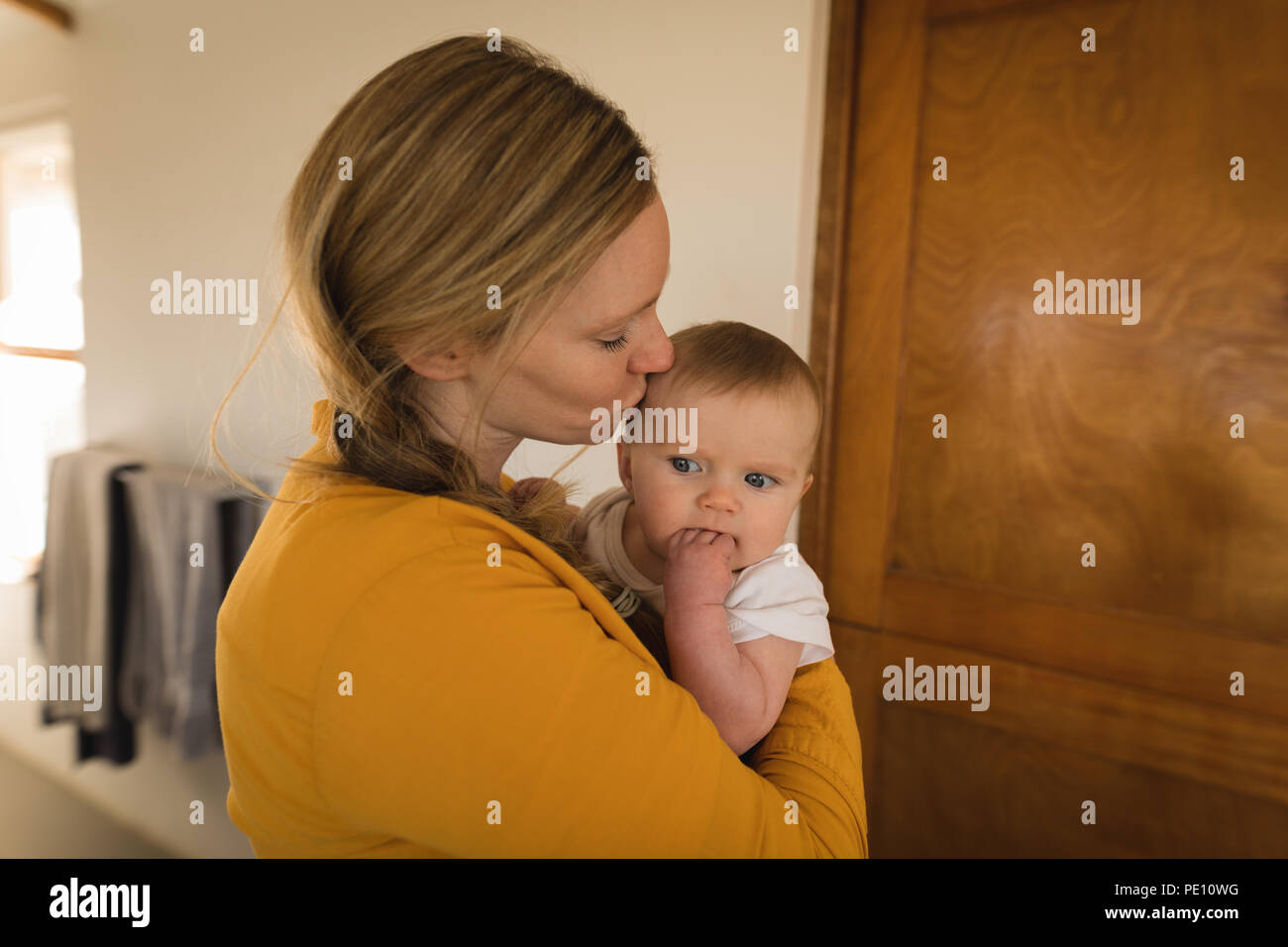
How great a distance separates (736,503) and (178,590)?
5.71 feet

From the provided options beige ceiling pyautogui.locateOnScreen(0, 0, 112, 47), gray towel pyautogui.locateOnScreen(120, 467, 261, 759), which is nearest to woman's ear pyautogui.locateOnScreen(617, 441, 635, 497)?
gray towel pyautogui.locateOnScreen(120, 467, 261, 759)

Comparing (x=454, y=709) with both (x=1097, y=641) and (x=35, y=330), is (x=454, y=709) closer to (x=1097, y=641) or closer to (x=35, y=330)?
(x=1097, y=641)

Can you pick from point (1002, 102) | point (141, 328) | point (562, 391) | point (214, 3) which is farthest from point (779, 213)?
point (141, 328)

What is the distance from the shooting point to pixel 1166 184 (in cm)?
112

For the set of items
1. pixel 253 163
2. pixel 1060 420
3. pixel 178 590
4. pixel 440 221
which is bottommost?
pixel 178 590

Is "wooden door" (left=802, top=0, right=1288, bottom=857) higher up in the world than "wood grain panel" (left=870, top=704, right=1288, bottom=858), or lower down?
higher up

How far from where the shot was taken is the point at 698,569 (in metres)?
0.70

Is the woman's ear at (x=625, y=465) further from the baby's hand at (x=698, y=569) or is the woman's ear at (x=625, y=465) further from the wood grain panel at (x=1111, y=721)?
the wood grain panel at (x=1111, y=721)

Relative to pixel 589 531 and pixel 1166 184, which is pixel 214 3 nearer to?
pixel 589 531

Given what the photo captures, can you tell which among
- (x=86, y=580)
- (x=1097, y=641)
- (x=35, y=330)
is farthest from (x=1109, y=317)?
(x=35, y=330)

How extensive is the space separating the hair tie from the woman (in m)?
0.12

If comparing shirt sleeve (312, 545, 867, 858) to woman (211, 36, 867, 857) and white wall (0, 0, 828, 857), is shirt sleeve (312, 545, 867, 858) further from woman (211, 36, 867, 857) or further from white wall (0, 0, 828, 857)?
white wall (0, 0, 828, 857)

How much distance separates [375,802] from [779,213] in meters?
1.12

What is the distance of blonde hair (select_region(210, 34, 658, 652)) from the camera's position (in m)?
0.54
